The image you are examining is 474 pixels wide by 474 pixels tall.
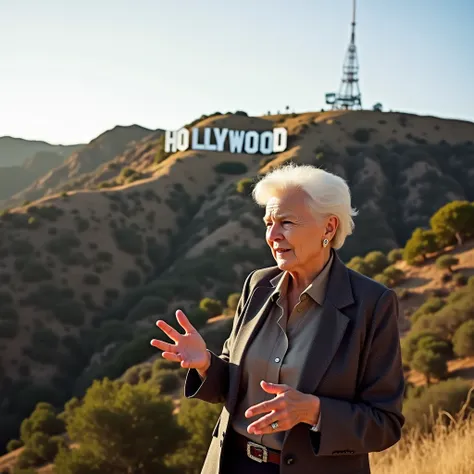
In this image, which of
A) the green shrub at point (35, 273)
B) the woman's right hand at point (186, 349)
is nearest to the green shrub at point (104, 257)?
the green shrub at point (35, 273)

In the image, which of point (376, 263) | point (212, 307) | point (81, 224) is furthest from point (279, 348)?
point (81, 224)

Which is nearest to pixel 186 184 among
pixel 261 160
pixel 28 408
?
pixel 261 160

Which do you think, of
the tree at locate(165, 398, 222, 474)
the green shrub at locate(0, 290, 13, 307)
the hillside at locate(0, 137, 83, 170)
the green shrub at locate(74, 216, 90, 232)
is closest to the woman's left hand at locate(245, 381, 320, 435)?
the tree at locate(165, 398, 222, 474)

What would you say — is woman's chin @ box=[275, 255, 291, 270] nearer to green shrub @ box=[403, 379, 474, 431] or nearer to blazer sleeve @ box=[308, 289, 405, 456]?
blazer sleeve @ box=[308, 289, 405, 456]

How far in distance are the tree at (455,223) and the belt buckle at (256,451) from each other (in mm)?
28191

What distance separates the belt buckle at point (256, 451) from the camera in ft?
9.58

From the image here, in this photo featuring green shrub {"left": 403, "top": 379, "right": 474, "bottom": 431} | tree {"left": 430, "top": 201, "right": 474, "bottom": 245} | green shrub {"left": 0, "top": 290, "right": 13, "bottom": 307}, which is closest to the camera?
green shrub {"left": 403, "top": 379, "right": 474, "bottom": 431}

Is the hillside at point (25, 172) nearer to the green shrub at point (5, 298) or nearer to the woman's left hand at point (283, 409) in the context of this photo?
the green shrub at point (5, 298)

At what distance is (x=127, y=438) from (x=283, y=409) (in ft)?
59.5

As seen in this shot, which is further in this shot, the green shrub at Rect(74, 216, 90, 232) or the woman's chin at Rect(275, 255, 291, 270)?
the green shrub at Rect(74, 216, 90, 232)

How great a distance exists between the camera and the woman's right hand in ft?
10.5

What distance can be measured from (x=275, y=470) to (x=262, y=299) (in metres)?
0.87

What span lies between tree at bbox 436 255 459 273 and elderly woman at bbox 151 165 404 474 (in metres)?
25.3

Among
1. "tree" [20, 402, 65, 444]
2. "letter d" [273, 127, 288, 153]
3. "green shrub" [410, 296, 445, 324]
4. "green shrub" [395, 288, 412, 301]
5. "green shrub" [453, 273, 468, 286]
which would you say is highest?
"letter d" [273, 127, 288, 153]
